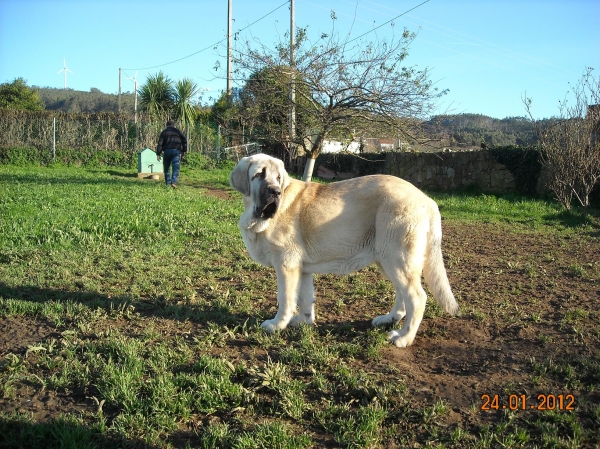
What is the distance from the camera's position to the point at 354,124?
518 inches

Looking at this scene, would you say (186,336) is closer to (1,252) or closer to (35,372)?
(35,372)

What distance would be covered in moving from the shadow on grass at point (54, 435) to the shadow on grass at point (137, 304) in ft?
6.48

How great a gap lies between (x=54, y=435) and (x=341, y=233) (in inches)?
108

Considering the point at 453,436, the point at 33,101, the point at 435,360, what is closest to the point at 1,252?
the point at 435,360

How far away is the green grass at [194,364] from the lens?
2.93m

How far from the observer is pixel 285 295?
14.8 ft

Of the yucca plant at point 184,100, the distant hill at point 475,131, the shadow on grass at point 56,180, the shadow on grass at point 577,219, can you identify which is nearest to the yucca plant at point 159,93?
the yucca plant at point 184,100

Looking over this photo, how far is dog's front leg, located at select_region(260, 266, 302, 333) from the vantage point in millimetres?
4484

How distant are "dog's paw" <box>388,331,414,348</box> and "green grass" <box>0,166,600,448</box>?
9cm

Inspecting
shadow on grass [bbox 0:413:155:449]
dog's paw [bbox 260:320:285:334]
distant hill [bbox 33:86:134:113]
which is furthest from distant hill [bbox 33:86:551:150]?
distant hill [bbox 33:86:134:113]

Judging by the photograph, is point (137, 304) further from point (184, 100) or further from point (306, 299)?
point (184, 100)

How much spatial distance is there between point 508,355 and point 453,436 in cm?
145

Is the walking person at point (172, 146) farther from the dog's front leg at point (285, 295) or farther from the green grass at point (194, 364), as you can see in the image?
the dog's front leg at point (285, 295)

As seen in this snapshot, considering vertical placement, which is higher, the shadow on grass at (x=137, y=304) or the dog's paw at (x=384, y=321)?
the dog's paw at (x=384, y=321)
